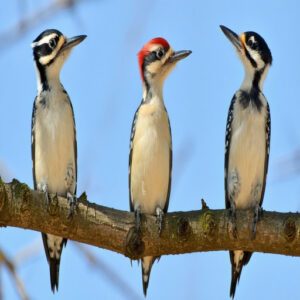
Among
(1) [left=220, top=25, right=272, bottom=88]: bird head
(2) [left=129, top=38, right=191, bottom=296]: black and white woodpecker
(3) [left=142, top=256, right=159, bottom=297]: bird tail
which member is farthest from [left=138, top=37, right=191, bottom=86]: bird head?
(3) [left=142, top=256, right=159, bottom=297]: bird tail

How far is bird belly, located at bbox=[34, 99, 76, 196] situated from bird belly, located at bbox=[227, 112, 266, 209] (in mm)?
1624

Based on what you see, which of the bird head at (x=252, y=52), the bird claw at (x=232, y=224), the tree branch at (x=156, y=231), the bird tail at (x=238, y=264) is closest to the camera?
the tree branch at (x=156, y=231)

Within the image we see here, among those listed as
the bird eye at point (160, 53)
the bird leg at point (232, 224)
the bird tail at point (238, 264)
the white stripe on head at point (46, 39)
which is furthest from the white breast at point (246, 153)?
the white stripe on head at point (46, 39)

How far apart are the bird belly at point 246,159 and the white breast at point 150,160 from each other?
2.19ft

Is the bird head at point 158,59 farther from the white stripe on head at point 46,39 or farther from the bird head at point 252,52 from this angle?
the white stripe on head at point 46,39

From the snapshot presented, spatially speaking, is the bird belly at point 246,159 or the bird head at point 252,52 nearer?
the bird belly at point 246,159

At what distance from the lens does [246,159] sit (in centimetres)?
685

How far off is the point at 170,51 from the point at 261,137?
147 centimetres

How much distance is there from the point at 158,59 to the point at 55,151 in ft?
5.05

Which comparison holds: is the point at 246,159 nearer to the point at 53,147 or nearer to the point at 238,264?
the point at 238,264

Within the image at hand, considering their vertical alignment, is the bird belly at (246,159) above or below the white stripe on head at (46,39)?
below

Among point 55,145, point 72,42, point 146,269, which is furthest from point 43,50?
point 146,269

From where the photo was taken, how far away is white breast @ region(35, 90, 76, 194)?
23.0 ft

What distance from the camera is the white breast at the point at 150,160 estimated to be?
6906mm
